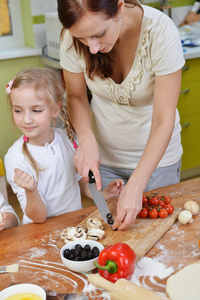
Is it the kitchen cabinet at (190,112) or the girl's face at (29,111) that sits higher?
the girl's face at (29,111)

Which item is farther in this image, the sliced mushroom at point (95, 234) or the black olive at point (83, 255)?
the sliced mushroom at point (95, 234)

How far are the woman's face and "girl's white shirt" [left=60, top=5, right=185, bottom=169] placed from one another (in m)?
0.21

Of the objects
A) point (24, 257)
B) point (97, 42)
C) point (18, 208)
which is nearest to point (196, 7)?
point (18, 208)

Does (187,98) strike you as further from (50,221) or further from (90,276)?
(90,276)

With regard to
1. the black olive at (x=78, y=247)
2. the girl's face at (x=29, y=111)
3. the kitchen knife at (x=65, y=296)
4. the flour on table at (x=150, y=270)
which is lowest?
the flour on table at (x=150, y=270)

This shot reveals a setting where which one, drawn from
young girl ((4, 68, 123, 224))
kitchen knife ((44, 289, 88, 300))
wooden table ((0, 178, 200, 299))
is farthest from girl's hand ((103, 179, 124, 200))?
kitchen knife ((44, 289, 88, 300))

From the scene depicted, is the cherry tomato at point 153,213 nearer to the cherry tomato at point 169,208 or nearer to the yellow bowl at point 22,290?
the cherry tomato at point 169,208

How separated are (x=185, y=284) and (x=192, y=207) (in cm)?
41

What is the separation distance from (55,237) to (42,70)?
71cm

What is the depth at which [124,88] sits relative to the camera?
164 centimetres

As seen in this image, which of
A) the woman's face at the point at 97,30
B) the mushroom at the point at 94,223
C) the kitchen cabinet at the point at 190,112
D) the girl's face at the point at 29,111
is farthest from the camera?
the kitchen cabinet at the point at 190,112

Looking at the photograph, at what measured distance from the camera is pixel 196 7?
3846mm

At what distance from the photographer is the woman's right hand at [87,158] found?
1.57 meters

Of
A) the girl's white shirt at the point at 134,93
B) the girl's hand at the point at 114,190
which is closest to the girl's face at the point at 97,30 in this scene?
the girl's white shirt at the point at 134,93
